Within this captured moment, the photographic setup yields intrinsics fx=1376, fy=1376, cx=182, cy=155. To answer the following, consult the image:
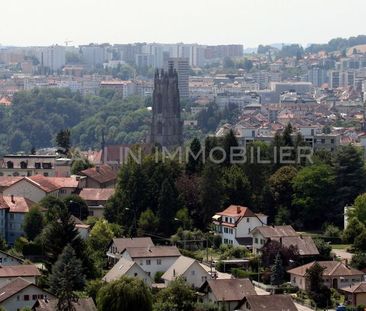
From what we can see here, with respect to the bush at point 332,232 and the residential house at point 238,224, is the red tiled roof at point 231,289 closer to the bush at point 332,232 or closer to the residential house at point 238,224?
the residential house at point 238,224

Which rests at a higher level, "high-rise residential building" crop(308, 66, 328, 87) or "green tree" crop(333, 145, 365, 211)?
"green tree" crop(333, 145, 365, 211)

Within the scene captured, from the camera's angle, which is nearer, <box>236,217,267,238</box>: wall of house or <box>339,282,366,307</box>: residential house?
<box>339,282,366,307</box>: residential house

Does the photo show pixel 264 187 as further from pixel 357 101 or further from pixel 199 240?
pixel 357 101

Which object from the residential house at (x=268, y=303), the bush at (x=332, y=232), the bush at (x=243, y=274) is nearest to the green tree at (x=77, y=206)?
the bush at (x=332, y=232)

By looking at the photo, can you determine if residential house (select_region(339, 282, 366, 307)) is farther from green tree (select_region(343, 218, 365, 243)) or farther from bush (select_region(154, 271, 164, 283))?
green tree (select_region(343, 218, 365, 243))

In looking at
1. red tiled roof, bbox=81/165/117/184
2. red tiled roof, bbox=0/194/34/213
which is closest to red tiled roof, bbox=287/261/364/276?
red tiled roof, bbox=0/194/34/213

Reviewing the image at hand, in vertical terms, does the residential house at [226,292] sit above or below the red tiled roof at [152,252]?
below

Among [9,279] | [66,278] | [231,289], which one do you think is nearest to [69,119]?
[9,279]

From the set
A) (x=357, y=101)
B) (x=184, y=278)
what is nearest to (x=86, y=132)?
(x=357, y=101)
